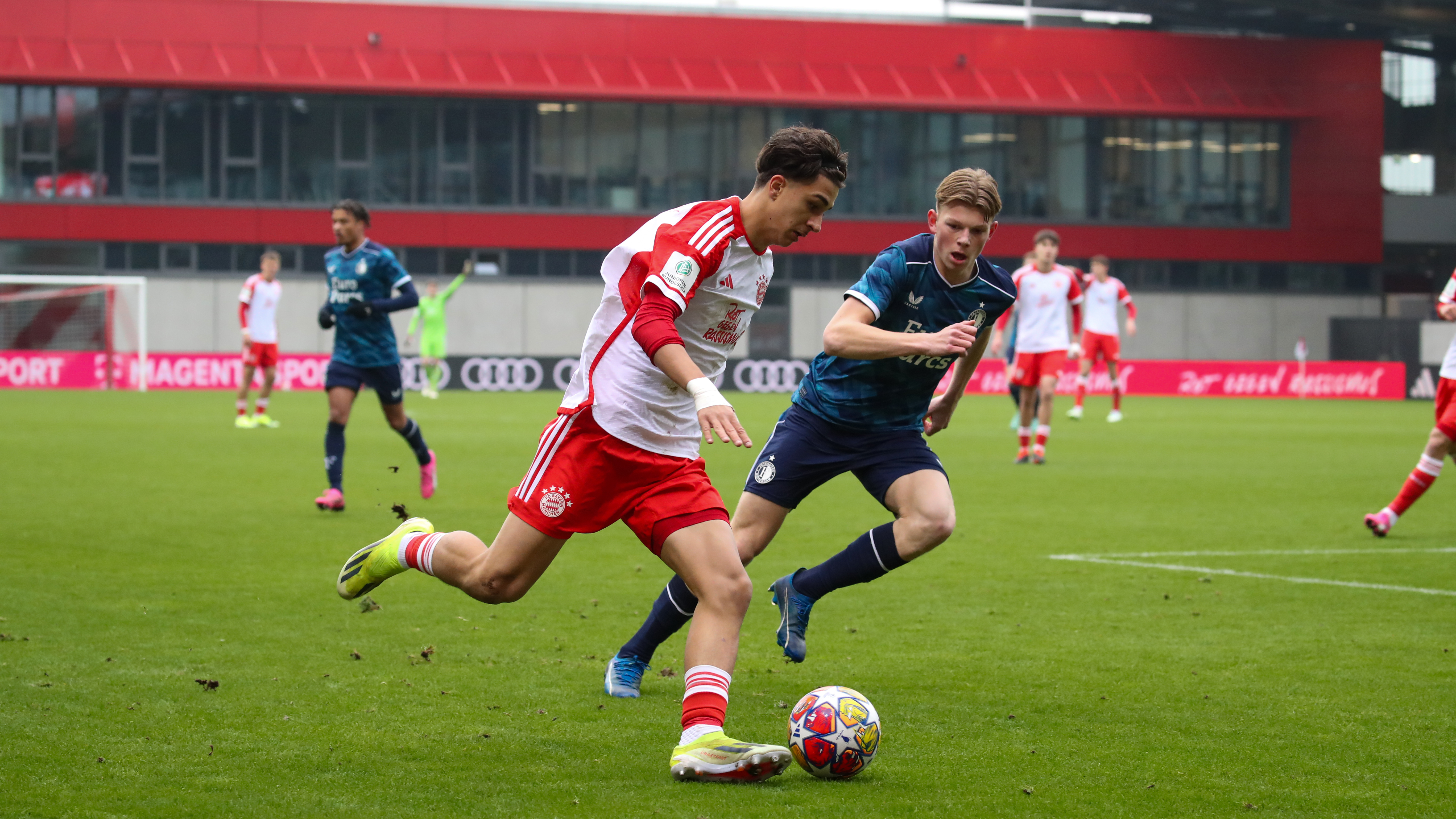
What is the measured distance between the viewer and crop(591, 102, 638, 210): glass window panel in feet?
139

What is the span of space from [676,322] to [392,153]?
38150 mm

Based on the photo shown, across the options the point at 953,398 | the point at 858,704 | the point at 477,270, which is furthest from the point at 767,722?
the point at 477,270

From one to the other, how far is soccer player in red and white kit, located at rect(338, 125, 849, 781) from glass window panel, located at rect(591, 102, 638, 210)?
1496 inches

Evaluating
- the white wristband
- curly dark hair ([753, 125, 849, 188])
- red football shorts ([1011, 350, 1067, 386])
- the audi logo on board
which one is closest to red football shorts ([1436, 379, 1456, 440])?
red football shorts ([1011, 350, 1067, 386])

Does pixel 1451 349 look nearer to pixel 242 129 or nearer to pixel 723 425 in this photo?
pixel 723 425

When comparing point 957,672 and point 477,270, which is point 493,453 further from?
point 477,270

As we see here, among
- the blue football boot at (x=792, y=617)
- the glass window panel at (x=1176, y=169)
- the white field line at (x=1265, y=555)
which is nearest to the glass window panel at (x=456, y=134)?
the glass window panel at (x=1176, y=169)

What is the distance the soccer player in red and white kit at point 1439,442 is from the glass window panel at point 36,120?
123 ft

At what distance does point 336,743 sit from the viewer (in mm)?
4695

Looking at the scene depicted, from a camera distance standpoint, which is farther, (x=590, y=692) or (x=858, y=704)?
(x=590, y=692)

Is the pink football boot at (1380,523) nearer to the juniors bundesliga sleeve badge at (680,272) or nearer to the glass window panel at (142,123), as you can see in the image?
the juniors bundesliga sleeve badge at (680,272)

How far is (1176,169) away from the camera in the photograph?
4478 centimetres

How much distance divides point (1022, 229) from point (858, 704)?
40291 millimetres

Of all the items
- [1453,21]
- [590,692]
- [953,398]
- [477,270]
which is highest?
[1453,21]
